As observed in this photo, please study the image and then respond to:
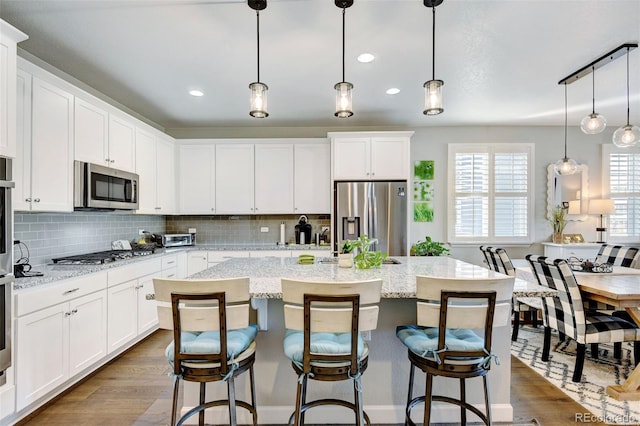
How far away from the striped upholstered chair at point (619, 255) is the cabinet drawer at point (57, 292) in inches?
195

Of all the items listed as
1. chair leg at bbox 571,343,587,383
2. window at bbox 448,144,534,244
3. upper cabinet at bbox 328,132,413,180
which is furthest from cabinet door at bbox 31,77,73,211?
window at bbox 448,144,534,244

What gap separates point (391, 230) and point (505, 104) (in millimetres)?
2053

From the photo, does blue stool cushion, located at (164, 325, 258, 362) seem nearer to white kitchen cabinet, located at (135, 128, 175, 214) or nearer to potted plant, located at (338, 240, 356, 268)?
potted plant, located at (338, 240, 356, 268)

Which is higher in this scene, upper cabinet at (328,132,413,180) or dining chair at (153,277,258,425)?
upper cabinet at (328,132,413,180)

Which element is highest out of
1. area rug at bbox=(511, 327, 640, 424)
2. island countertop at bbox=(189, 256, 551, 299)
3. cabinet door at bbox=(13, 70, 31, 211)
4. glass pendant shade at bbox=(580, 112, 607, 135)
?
glass pendant shade at bbox=(580, 112, 607, 135)

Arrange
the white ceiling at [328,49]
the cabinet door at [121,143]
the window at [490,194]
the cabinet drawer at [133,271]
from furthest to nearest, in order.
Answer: the window at [490,194], the cabinet door at [121,143], the cabinet drawer at [133,271], the white ceiling at [328,49]

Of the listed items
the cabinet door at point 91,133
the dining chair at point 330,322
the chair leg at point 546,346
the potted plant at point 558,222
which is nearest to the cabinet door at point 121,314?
the cabinet door at point 91,133

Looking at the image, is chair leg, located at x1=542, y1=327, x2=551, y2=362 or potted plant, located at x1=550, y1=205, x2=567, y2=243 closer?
chair leg, located at x1=542, y1=327, x2=551, y2=362

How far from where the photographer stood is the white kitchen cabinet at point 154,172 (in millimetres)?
3838

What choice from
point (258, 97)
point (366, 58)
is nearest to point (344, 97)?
point (258, 97)

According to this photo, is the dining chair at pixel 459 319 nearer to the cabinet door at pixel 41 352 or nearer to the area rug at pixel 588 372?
the area rug at pixel 588 372

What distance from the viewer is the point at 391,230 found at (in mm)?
4336

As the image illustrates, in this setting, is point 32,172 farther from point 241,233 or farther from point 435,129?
point 435,129

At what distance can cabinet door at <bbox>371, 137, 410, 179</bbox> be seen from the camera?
447 cm
